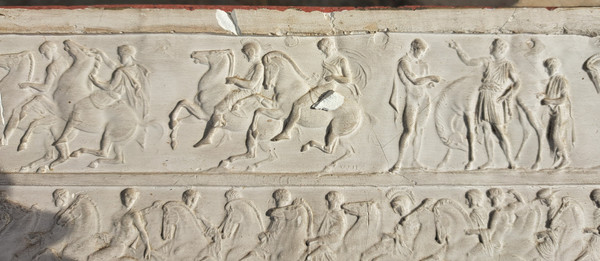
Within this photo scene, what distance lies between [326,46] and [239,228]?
1.80 m

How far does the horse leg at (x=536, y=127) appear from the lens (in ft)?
14.7

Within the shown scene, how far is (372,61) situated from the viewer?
4559 millimetres

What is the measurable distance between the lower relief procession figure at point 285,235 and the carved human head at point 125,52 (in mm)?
1855

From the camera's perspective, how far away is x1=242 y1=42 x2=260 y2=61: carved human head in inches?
177

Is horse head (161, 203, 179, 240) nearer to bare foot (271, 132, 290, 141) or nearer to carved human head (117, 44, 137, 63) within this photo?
bare foot (271, 132, 290, 141)

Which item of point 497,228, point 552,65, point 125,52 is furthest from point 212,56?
point 552,65

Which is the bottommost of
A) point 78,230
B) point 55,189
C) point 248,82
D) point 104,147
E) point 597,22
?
point 78,230

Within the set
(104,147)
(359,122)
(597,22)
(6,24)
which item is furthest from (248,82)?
(597,22)

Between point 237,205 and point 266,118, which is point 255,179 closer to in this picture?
point 237,205

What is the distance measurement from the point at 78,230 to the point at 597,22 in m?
5.02

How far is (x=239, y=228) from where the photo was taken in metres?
4.41

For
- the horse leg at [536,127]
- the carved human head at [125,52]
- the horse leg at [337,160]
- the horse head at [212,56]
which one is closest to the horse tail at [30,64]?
the carved human head at [125,52]

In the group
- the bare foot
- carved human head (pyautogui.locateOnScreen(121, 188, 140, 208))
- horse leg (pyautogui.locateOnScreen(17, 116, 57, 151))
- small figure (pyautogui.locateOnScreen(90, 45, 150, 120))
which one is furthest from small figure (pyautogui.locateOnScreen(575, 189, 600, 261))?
horse leg (pyautogui.locateOnScreen(17, 116, 57, 151))

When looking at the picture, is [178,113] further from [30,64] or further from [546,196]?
[546,196]
